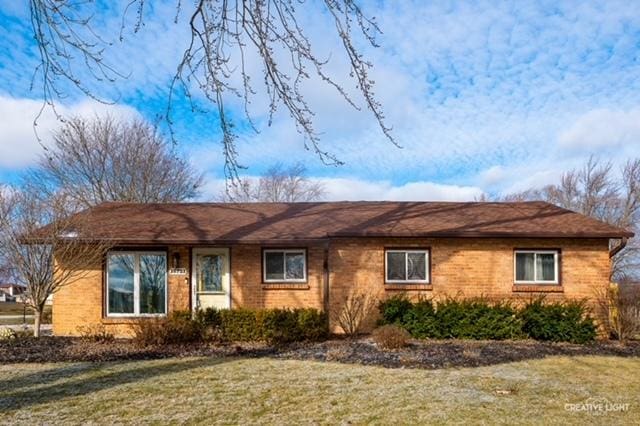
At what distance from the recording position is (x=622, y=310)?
507 inches

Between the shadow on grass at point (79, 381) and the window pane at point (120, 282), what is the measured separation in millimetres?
5024

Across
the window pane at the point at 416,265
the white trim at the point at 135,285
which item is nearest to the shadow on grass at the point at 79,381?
the white trim at the point at 135,285

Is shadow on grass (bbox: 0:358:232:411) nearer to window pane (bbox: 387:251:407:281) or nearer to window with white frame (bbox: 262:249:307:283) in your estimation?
window with white frame (bbox: 262:249:307:283)

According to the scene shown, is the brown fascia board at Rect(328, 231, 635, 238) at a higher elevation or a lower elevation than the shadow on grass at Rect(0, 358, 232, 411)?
higher

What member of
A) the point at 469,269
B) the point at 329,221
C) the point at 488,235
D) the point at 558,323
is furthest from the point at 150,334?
the point at 558,323

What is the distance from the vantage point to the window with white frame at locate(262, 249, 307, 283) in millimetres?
14250

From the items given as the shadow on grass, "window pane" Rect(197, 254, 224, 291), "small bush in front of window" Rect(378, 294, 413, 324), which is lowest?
the shadow on grass

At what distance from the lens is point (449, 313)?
12.9 meters

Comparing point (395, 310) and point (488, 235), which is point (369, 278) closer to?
point (395, 310)

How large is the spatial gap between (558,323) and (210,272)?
29.5 ft

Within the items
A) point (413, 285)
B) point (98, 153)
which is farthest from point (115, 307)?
point (98, 153)

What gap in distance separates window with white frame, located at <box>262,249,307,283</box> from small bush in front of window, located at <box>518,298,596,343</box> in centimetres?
573

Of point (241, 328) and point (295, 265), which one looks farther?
point (295, 265)

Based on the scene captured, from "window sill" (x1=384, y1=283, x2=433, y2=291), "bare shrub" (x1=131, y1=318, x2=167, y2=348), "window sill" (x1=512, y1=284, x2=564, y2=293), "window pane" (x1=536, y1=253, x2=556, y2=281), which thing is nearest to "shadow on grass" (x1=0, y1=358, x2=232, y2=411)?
"bare shrub" (x1=131, y1=318, x2=167, y2=348)
